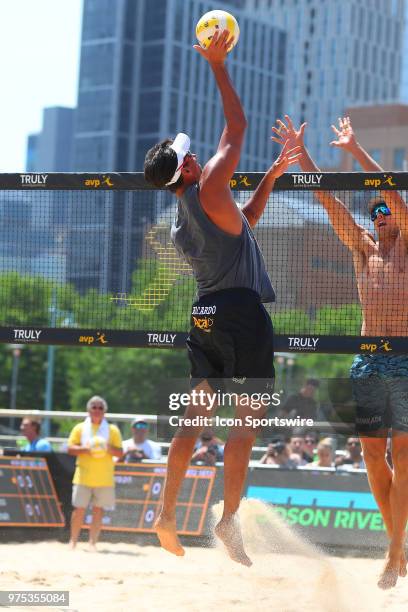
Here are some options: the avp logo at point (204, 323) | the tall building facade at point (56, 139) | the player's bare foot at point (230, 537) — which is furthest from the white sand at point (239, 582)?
the tall building facade at point (56, 139)

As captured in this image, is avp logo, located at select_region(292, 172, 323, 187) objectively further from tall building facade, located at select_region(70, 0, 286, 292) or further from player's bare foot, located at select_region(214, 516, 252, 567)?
tall building facade, located at select_region(70, 0, 286, 292)

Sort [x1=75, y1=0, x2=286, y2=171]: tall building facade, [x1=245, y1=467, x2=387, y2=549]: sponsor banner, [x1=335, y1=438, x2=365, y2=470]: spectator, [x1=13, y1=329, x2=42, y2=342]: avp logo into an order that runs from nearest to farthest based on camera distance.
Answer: [x1=13, y1=329, x2=42, y2=342]: avp logo, [x1=245, y1=467, x2=387, y2=549]: sponsor banner, [x1=335, y1=438, x2=365, y2=470]: spectator, [x1=75, y1=0, x2=286, y2=171]: tall building facade

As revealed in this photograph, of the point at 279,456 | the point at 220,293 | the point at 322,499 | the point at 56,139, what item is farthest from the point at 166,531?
the point at 56,139

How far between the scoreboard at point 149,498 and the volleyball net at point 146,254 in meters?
3.65

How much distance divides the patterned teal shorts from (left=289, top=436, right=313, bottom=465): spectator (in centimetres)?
543

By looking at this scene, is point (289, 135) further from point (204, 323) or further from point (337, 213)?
point (204, 323)

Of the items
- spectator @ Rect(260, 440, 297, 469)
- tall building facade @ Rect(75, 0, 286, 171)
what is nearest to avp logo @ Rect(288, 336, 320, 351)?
spectator @ Rect(260, 440, 297, 469)

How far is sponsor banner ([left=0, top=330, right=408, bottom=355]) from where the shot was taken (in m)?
7.68

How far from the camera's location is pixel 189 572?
1017 cm

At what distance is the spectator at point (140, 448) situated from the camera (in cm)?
1328

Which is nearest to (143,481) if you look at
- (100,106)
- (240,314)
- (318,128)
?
(240,314)

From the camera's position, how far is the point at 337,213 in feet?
25.7

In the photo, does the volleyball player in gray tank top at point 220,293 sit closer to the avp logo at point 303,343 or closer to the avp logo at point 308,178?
the avp logo at point 303,343

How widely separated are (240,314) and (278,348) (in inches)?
56.4
